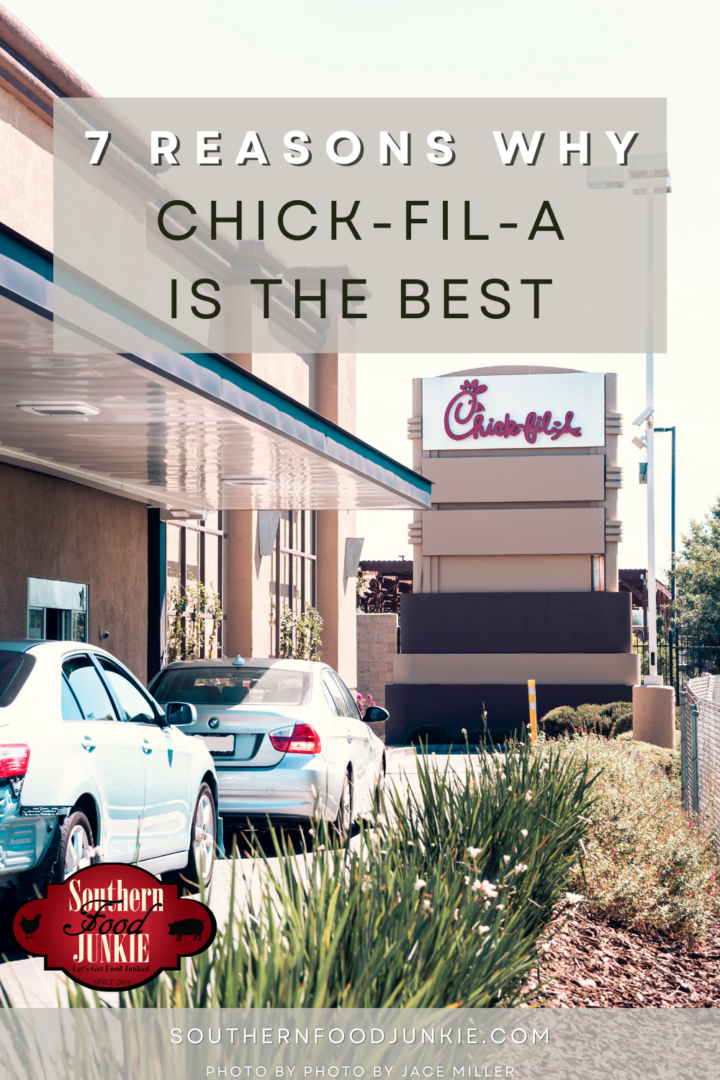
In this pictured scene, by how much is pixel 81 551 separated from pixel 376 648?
20334 millimetres

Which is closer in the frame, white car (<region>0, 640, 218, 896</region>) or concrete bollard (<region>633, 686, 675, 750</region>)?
white car (<region>0, 640, 218, 896</region>)

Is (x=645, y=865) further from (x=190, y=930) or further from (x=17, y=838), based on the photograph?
(x=190, y=930)

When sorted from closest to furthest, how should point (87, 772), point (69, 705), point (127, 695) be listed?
point (87, 772), point (69, 705), point (127, 695)

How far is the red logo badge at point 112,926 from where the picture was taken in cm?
384

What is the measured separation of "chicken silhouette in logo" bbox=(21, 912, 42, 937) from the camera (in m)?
4.12

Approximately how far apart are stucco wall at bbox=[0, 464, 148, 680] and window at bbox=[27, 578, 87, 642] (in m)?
0.13

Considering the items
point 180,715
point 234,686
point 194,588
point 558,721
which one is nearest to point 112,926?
point 180,715

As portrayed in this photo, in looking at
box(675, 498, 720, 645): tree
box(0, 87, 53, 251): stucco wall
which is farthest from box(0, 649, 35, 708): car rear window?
box(675, 498, 720, 645): tree

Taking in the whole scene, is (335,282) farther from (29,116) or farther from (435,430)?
(29,116)

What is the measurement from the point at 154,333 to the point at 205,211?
12650 mm


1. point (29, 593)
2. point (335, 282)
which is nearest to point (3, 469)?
point (29, 593)

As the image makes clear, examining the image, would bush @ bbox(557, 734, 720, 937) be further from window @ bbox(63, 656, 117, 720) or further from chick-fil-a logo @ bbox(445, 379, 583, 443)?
chick-fil-a logo @ bbox(445, 379, 583, 443)

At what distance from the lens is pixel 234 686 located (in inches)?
416

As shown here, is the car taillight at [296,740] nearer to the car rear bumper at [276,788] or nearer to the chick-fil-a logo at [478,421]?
the car rear bumper at [276,788]
